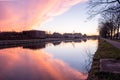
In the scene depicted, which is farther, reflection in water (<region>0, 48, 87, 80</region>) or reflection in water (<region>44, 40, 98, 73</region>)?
reflection in water (<region>44, 40, 98, 73</region>)

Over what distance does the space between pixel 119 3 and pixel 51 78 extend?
9514mm

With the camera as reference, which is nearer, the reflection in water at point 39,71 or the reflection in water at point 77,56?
the reflection in water at point 39,71

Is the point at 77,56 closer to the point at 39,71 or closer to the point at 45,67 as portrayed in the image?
the point at 45,67

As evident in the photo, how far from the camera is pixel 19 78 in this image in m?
14.6

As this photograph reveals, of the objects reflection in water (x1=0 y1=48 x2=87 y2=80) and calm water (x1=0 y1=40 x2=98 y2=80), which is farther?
calm water (x1=0 y1=40 x2=98 y2=80)

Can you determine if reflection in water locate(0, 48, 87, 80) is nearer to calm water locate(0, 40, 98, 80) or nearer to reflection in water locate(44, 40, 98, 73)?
calm water locate(0, 40, 98, 80)

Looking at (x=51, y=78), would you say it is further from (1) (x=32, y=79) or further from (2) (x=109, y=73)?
(2) (x=109, y=73)

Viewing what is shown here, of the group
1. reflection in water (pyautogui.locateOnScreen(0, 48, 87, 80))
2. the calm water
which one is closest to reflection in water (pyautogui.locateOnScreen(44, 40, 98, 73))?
the calm water

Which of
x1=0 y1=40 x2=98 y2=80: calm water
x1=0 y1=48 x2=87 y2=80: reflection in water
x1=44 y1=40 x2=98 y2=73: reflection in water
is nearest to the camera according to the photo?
x1=0 y1=48 x2=87 y2=80: reflection in water

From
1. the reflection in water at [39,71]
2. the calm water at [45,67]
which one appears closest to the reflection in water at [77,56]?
the calm water at [45,67]

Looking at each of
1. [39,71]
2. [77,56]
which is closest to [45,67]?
[39,71]

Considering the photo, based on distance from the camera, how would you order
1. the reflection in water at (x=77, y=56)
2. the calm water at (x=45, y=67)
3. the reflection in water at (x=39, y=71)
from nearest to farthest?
the reflection in water at (x=39, y=71) < the calm water at (x=45, y=67) < the reflection in water at (x=77, y=56)

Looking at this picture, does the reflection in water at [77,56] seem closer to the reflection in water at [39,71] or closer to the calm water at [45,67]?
the calm water at [45,67]

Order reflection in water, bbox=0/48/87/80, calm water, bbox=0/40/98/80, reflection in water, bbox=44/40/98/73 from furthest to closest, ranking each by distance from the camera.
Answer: reflection in water, bbox=44/40/98/73, calm water, bbox=0/40/98/80, reflection in water, bbox=0/48/87/80
